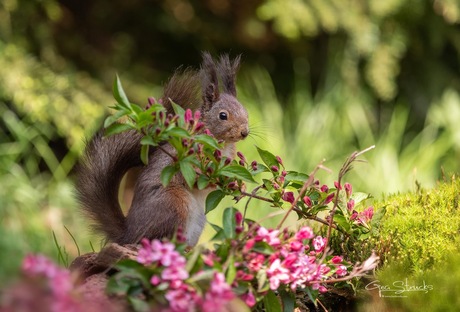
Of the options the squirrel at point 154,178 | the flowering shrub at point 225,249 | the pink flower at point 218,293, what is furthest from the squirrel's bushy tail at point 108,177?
the pink flower at point 218,293

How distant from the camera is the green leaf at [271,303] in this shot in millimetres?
1890

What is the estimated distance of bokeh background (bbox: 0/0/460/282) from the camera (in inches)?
175

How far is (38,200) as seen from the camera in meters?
4.24

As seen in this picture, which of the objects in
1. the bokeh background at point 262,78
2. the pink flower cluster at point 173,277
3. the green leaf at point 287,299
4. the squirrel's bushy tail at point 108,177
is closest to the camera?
the pink flower cluster at point 173,277

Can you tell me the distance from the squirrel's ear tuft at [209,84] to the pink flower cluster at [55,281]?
1.41 metres

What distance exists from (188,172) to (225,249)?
11.0 inches

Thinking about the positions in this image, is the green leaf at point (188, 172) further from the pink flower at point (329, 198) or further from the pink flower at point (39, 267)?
the pink flower at point (39, 267)

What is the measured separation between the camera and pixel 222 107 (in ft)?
9.00

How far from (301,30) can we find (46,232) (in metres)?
2.32

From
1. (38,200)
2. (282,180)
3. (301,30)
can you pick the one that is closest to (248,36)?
(301,30)

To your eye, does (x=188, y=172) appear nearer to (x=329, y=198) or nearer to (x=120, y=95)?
(x=120, y=95)

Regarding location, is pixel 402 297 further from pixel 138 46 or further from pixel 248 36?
pixel 138 46

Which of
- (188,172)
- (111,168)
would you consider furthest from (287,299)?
(111,168)
